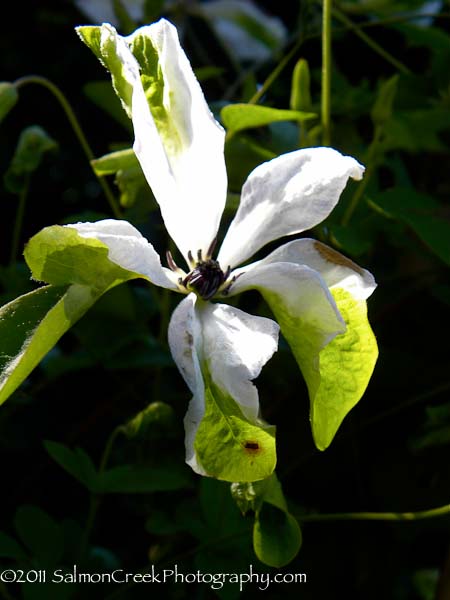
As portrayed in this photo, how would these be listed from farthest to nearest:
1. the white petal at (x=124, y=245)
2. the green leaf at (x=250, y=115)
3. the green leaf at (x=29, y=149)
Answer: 1. the green leaf at (x=29, y=149)
2. the green leaf at (x=250, y=115)
3. the white petal at (x=124, y=245)

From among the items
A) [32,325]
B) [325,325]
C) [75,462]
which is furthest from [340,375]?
[75,462]

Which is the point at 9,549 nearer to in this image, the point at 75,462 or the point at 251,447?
the point at 75,462

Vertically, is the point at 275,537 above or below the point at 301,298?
below

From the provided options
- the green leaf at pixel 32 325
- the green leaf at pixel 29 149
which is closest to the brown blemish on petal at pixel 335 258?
the green leaf at pixel 32 325

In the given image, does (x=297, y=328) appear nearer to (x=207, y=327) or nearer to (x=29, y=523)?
(x=207, y=327)

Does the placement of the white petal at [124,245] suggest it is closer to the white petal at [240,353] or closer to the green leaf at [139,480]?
the white petal at [240,353]

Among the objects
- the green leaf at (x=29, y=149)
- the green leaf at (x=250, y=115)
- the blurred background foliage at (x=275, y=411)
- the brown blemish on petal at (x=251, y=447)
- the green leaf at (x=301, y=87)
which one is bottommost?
the blurred background foliage at (x=275, y=411)
